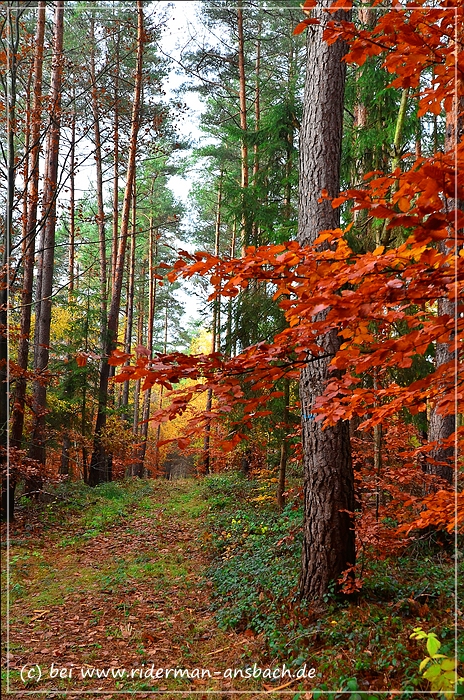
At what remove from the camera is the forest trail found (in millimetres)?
3869

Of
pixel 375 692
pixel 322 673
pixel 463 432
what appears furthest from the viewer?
pixel 322 673

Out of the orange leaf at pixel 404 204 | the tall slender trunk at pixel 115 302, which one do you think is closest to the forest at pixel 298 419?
the orange leaf at pixel 404 204

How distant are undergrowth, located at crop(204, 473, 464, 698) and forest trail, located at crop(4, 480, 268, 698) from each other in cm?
29

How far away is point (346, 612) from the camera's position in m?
4.05

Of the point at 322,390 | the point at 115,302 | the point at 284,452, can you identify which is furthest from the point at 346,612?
the point at 115,302

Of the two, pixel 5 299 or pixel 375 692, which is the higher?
pixel 5 299

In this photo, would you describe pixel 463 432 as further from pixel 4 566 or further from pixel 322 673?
pixel 4 566

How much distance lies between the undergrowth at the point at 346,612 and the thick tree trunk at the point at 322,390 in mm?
329

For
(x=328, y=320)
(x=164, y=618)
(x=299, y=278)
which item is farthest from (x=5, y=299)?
(x=328, y=320)

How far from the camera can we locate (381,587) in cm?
445

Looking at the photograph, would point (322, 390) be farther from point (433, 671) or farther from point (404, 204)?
point (404, 204)

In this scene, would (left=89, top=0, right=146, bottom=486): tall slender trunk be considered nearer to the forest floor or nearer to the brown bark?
Answer: the forest floor

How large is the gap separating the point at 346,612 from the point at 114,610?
2569mm

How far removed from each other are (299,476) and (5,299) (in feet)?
25.3
